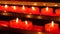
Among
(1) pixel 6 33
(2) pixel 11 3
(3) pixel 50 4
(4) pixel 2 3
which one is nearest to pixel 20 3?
(2) pixel 11 3

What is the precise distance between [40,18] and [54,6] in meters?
0.38

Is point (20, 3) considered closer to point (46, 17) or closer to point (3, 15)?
point (3, 15)

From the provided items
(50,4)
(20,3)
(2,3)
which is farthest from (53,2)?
(2,3)

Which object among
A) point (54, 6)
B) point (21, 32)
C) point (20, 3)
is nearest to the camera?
point (21, 32)

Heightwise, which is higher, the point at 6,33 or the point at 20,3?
the point at 20,3

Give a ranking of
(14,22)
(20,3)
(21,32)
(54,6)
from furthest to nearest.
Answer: (20,3) → (54,6) → (14,22) → (21,32)

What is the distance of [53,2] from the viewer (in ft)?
5.19

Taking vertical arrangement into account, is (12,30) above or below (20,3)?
below

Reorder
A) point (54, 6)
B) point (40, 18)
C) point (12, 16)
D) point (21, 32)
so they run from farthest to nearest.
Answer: point (54, 6) → point (12, 16) → point (40, 18) → point (21, 32)

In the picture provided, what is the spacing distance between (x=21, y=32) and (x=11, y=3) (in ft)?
3.10

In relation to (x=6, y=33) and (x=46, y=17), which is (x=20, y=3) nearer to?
(x=46, y=17)

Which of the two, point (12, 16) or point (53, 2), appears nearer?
point (12, 16)

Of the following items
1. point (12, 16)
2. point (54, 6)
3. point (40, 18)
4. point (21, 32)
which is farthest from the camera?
point (54, 6)

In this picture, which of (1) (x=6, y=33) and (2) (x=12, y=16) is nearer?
(1) (x=6, y=33)
